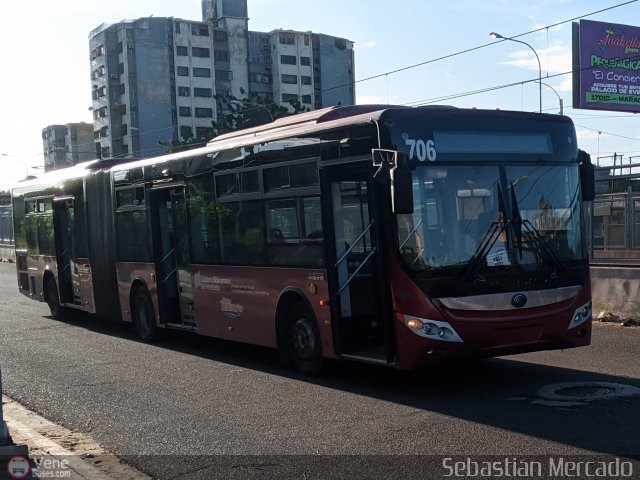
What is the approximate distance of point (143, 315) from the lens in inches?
571

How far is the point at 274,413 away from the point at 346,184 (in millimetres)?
2668

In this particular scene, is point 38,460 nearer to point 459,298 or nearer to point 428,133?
point 459,298

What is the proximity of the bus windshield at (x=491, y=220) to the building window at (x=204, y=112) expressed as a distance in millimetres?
101261

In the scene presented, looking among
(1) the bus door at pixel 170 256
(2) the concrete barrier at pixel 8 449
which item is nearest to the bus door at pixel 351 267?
(2) the concrete barrier at pixel 8 449

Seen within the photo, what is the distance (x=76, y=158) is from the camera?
12962cm

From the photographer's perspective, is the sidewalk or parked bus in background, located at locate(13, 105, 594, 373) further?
parked bus in background, located at locate(13, 105, 594, 373)

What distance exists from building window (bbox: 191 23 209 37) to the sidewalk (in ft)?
334

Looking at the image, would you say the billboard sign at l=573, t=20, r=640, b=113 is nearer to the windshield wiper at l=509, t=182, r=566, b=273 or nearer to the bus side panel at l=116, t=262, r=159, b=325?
the bus side panel at l=116, t=262, r=159, b=325

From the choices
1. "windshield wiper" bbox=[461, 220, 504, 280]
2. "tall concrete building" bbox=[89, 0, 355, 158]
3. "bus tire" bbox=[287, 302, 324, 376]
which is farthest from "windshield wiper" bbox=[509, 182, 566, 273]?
"tall concrete building" bbox=[89, 0, 355, 158]

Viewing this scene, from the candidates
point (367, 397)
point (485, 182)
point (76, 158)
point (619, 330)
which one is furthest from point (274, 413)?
point (76, 158)

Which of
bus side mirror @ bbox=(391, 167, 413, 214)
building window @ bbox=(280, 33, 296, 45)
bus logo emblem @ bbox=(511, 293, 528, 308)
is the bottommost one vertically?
bus logo emblem @ bbox=(511, 293, 528, 308)

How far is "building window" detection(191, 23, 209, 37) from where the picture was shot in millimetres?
105375

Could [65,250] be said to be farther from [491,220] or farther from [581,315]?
[581,315]

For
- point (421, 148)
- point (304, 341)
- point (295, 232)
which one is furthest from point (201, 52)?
point (421, 148)
